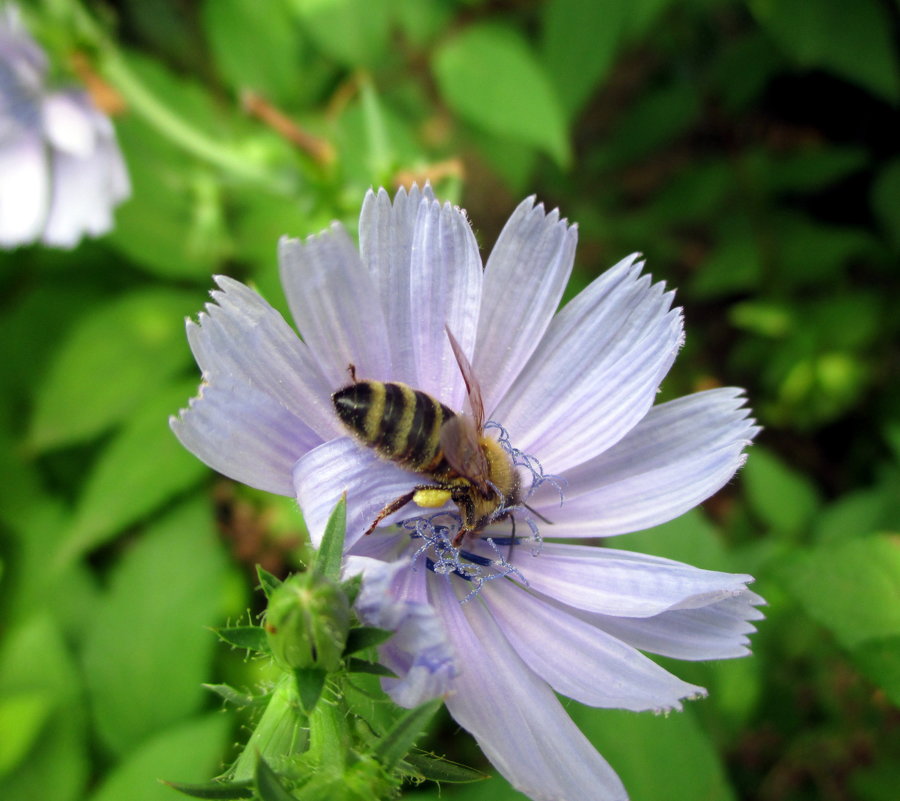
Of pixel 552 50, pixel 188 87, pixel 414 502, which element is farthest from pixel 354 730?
pixel 188 87

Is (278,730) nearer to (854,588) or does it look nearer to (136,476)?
(854,588)

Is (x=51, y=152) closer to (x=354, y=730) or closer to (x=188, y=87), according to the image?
(x=188, y=87)

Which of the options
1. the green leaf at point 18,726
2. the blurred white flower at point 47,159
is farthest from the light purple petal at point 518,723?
the blurred white flower at point 47,159

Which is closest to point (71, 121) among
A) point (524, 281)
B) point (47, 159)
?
point (47, 159)

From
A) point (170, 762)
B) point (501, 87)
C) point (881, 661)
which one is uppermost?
point (501, 87)

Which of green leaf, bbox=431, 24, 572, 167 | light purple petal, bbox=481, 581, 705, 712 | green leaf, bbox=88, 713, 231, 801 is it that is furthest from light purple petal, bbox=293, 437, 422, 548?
green leaf, bbox=431, 24, 572, 167

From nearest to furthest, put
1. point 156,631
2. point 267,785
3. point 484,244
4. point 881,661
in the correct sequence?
point 267,785 → point 881,661 → point 156,631 → point 484,244
